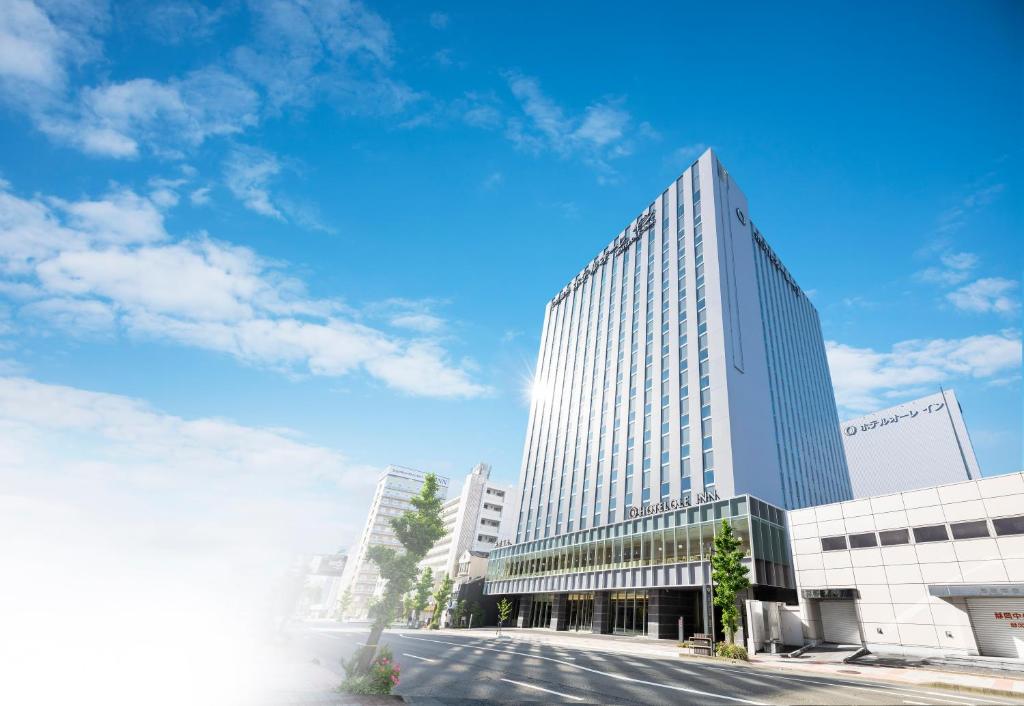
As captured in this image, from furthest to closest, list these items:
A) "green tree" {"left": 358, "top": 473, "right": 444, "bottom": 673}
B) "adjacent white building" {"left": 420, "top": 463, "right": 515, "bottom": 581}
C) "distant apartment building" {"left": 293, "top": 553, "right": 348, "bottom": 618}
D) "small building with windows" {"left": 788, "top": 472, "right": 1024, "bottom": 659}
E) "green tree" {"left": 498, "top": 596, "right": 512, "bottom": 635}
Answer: "distant apartment building" {"left": 293, "top": 553, "right": 348, "bottom": 618} < "adjacent white building" {"left": 420, "top": 463, "right": 515, "bottom": 581} < "green tree" {"left": 498, "top": 596, "right": 512, "bottom": 635} < "small building with windows" {"left": 788, "top": 472, "right": 1024, "bottom": 659} < "green tree" {"left": 358, "top": 473, "right": 444, "bottom": 673}

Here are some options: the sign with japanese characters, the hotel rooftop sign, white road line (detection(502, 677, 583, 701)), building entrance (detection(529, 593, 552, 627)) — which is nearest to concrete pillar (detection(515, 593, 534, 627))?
building entrance (detection(529, 593, 552, 627))

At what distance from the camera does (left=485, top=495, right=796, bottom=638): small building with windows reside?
3759 centimetres

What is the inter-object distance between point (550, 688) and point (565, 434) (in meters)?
57.7

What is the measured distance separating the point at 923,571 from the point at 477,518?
93.4m

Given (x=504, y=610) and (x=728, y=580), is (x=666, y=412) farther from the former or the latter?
(x=504, y=610)

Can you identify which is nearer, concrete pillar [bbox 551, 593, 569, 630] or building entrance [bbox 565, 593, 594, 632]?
building entrance [bbox 565, 593, 594, 632]

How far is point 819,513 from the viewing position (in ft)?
123

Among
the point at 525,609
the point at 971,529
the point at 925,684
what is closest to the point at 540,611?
the point at 525,609

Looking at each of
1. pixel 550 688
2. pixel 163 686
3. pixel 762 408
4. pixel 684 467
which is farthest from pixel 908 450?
pixel 163 686

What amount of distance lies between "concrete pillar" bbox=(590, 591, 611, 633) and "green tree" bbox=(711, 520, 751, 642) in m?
19.3

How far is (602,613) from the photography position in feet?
158

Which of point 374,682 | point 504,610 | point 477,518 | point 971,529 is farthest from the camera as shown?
point 477,518

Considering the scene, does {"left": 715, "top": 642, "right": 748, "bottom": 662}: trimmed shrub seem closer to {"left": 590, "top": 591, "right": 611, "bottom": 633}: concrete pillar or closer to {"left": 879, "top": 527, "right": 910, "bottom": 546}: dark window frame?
{"left": 879, "top": 527, "right": 910, "bottom": 546}: dark window frame

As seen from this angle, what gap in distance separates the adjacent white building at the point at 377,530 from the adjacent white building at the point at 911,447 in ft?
448
